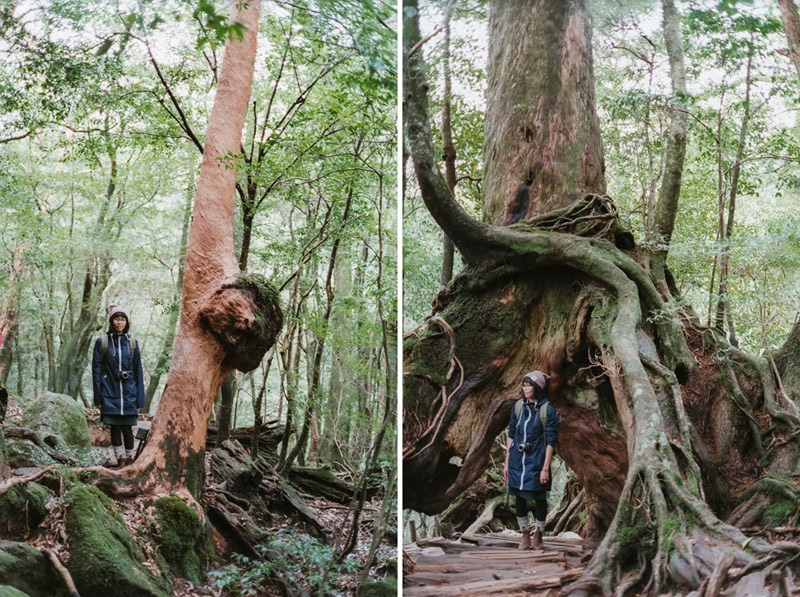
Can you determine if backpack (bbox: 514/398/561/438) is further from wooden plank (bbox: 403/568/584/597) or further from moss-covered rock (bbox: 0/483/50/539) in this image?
moss-covered rock (bbox: 0/483/50/539)

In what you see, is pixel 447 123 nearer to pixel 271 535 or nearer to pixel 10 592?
pixel 271 535

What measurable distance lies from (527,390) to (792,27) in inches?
77.1

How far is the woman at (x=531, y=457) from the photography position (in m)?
2.88

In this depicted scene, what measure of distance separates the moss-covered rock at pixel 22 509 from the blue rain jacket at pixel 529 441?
1.79 metres

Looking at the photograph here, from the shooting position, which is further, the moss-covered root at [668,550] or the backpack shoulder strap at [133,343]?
the backpack shoulder strap at [133,343]

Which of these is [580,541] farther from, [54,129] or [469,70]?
[54,129]

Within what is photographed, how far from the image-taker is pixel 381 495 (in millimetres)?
3113

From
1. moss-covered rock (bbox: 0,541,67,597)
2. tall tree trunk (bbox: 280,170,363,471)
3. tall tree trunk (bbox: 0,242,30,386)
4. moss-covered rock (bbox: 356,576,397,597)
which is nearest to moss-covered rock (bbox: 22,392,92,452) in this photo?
tall tree trunk (bbox: 0,242,30,386)

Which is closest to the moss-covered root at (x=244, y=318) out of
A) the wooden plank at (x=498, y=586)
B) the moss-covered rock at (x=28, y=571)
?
the moss-covered rock at (x=28, y=571)

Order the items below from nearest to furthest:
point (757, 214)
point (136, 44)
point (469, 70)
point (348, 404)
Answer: point (757, 214), point (136, 44), point (348, 404), point (469, 70)

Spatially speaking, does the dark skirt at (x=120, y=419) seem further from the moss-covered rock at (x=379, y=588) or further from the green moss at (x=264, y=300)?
the moss-covered rock at (x=379, y=588)

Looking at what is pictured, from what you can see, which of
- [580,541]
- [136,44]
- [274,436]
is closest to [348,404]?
[274,436]

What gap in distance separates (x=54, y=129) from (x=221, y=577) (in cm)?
196

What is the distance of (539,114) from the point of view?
11.9 ft
